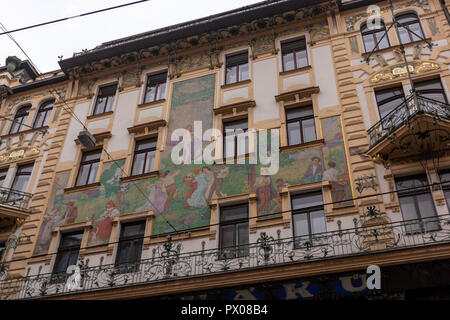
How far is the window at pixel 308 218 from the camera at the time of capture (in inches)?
514

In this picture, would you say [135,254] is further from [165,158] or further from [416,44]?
[416,44]

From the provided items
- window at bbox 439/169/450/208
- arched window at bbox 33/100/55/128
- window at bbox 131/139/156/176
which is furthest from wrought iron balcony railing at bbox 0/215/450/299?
arched window at bbox 33/100/55/128

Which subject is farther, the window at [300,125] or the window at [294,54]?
the window at [294,54]

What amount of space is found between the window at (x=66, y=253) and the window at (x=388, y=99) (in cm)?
1115

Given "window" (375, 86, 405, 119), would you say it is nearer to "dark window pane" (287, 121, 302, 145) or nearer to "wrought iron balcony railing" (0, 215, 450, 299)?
"dark window pane" (287, 121, 302, 145)

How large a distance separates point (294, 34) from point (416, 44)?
478 cm

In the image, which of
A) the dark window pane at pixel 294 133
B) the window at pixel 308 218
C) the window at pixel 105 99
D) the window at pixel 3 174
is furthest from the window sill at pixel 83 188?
the window at pixel 308 218

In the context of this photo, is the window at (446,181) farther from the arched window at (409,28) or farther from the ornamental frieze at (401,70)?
the arched window at (409,28)

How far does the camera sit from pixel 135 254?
1486 cm

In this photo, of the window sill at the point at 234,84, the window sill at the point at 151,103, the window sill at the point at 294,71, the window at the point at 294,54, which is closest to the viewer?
the window sill at the point at 294,71

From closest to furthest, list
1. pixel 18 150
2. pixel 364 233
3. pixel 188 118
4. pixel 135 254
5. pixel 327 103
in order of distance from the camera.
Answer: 1. pixel 364 233
2. pixel 135 254
3. pixel 327 103
4. pixel 188 118
5. pixel 18 150

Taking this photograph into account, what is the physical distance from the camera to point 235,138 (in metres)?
16.6

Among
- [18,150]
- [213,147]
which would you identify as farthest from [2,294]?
[213,147]

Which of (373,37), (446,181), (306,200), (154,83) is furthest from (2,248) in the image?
(373,37)
